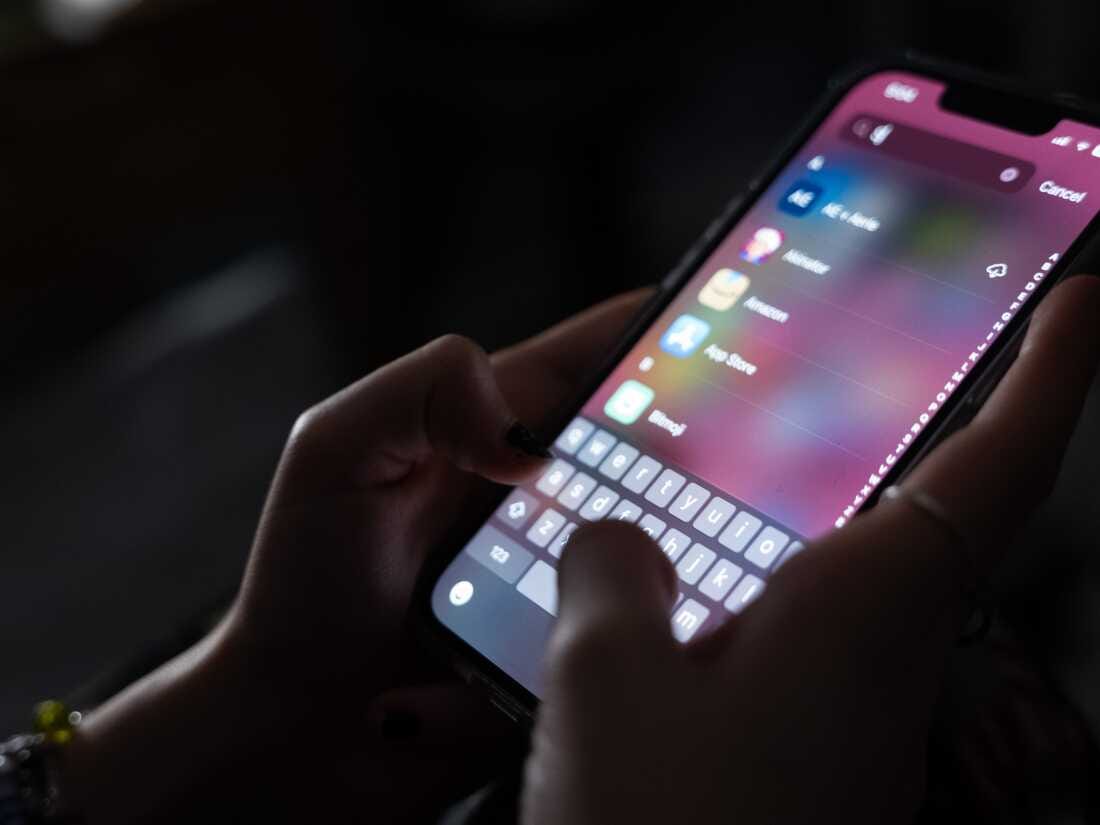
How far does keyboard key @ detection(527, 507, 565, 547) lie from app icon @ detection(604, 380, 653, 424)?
0.23 ft

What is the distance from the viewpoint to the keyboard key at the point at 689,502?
26.2 inches

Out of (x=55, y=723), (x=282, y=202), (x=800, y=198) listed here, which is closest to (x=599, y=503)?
(x=800, y=198)

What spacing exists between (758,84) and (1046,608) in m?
1.06

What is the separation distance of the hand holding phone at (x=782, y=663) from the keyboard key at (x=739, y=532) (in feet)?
0.45

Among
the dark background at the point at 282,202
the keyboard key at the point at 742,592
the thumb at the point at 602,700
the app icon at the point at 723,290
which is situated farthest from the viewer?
the dark background at the point at 282,202

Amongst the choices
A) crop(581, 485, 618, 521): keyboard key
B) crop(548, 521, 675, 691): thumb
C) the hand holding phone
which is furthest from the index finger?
crop(581, 485, 618, 521): keyboard key

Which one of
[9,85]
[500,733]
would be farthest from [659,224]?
[500,733]

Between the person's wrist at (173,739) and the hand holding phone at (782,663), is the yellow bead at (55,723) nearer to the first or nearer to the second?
the person's wrist at (173,739)

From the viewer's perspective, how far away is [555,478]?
28.4 inches

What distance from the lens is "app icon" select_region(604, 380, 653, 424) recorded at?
2.37 ft

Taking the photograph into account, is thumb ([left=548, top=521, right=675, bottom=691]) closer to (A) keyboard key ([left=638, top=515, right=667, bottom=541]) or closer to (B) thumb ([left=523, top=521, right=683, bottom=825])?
(B) thumb ([left=523, top=521, right=683, bottom=825])

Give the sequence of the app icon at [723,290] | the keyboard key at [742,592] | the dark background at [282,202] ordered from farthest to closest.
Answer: the dark background at [282,202], the app icon at [723,290], the keyboard key at [742,592]

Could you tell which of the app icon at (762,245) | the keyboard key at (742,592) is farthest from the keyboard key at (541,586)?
the app icon at (762,245)

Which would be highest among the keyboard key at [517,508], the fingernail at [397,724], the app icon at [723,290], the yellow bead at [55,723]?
the app icon at [723,290]
